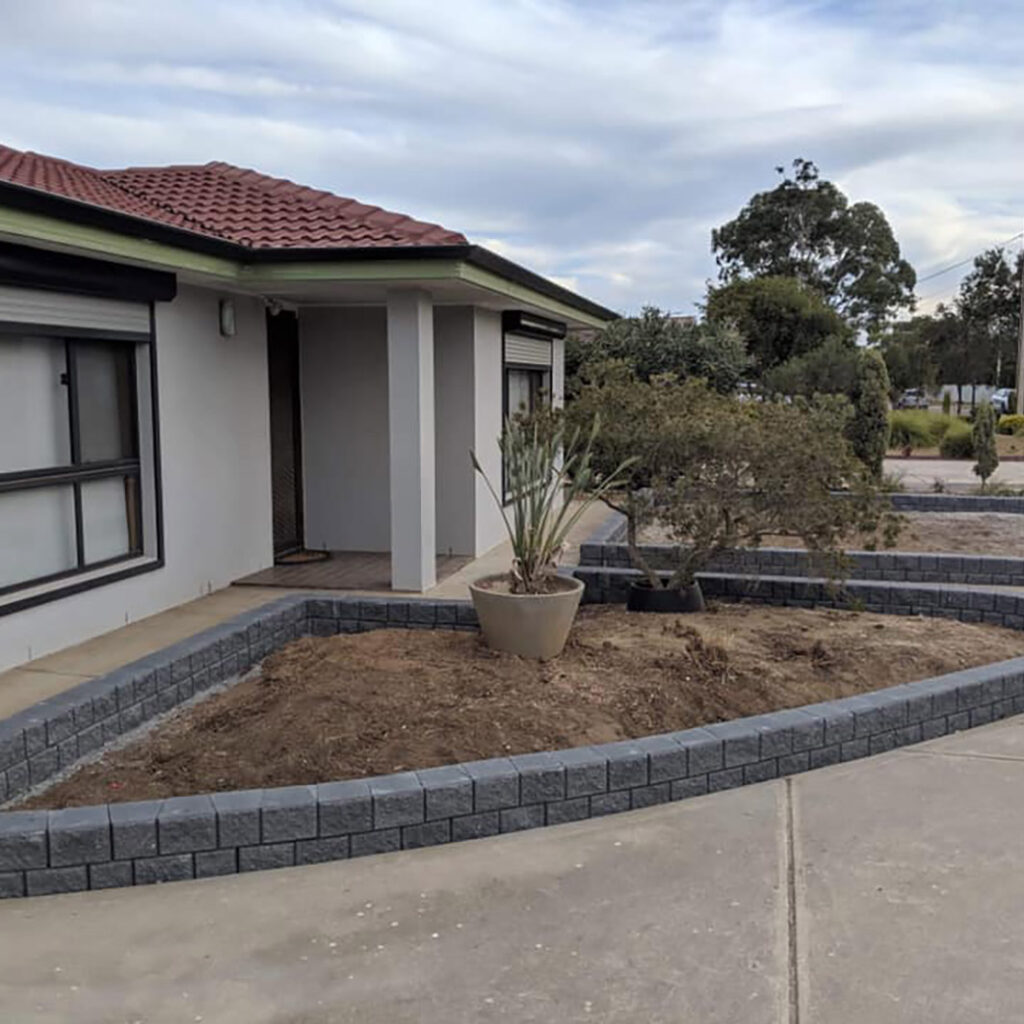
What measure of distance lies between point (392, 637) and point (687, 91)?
7592mm

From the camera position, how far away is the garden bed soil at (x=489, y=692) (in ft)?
15.0

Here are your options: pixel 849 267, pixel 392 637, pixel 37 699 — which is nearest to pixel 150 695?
pixel 37 699

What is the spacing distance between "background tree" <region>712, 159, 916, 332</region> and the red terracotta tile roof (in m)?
41.7

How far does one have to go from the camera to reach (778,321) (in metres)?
34.3

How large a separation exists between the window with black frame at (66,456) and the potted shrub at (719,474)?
319cm

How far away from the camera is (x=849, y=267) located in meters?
49.4

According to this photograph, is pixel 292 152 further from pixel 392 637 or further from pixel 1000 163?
pixel 1000 163

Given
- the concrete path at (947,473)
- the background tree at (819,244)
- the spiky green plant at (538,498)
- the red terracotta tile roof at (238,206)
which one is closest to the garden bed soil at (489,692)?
the spiky green plant at (538,498)

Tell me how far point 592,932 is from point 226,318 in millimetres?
6160

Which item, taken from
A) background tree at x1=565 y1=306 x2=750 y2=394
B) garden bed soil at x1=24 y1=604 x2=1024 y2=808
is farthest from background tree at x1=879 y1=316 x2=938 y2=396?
garden bed soil at x1=24 y1=604 x2=1024 y2=808

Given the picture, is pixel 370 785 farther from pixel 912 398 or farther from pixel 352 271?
pixel 912 398

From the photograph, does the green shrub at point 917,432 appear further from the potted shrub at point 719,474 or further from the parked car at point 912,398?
the parked car at point 912,398

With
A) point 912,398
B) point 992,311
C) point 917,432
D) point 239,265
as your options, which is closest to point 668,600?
point 239,265

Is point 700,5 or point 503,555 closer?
point 700,5
